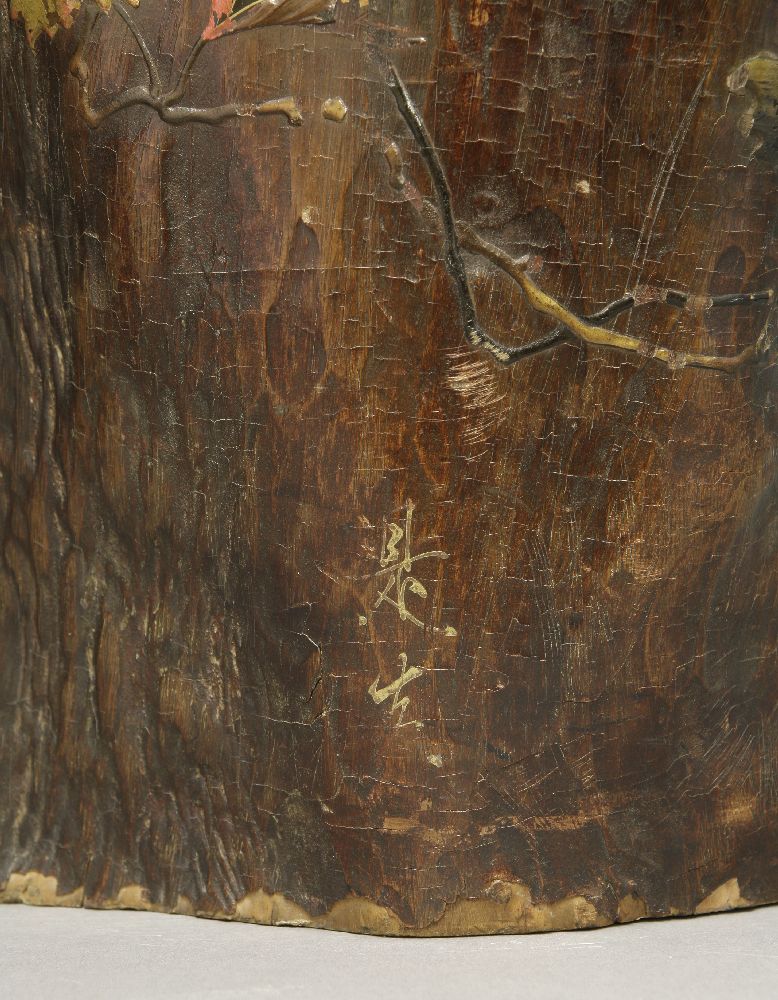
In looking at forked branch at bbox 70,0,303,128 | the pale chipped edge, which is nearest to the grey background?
the pale chipped edge

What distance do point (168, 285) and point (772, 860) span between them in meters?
0.85

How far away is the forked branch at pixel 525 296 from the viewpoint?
1.42 metres

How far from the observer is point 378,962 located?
147cm

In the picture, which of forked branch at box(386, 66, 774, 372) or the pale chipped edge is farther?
the pale chipped edge

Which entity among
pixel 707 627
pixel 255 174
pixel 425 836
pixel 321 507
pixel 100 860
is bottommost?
pixel 100 860

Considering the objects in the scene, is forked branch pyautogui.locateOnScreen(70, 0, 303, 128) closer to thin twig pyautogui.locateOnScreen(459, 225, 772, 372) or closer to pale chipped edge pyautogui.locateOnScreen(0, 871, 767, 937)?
thin twig pyautogui.locateOnScreen(459, 225, 772, 372)

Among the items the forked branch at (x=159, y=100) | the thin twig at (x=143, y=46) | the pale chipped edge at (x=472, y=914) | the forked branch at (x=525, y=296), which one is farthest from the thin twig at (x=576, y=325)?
the pale chipped edge at (x=472, y=914)

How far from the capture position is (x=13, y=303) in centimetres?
165

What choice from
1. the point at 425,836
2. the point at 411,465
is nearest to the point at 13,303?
the point at 411,465

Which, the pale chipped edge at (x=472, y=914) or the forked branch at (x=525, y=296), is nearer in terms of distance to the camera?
the forked branch at (x=525, y=296)

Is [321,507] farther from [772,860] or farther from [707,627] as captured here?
[772,860]

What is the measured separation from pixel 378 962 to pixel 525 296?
0.64 metres

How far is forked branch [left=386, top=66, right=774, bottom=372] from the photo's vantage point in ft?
4.65

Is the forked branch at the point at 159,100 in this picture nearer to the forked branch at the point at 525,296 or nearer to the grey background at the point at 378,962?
the forked branch at the point at 525,296
